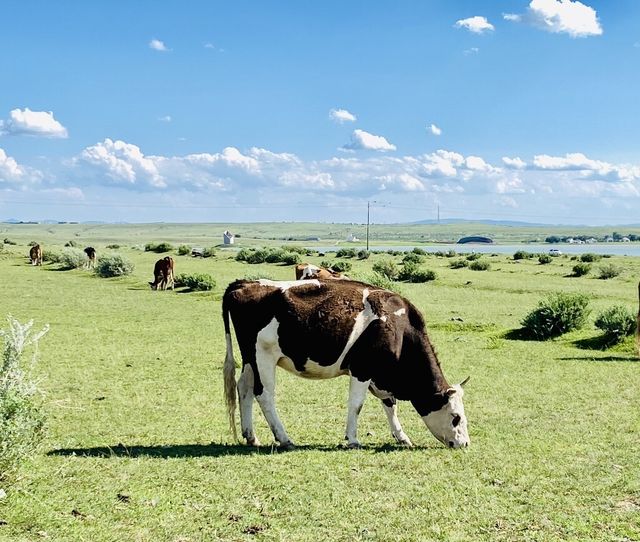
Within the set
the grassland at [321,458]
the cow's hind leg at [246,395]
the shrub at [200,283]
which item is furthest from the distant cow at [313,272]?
the cow's hind leg at [246,395]

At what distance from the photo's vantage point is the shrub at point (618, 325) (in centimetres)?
2044

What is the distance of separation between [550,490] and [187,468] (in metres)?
4.62

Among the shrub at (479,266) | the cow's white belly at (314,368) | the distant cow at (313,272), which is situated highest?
the distant cow at (313,272)

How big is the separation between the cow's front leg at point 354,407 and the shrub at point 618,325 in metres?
13.3

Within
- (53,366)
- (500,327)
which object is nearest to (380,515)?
(53,366)

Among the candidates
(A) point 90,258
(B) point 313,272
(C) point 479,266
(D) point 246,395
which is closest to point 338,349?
(D) point 246,395

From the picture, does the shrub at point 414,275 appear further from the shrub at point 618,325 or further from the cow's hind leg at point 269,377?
the cow's hind leg at point 269,377

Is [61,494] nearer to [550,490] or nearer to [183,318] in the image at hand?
[550,490]

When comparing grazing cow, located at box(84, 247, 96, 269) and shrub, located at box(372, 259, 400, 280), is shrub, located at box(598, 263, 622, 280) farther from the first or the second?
grazing cow, located at box(84, 247, 96, 269)

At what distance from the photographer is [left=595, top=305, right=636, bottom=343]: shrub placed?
805 inches

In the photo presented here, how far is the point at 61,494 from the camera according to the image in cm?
737

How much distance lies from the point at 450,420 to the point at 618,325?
41.6 ft

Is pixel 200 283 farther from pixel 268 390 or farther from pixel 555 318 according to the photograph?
pixel 268 390

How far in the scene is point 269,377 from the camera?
10.0 metres
